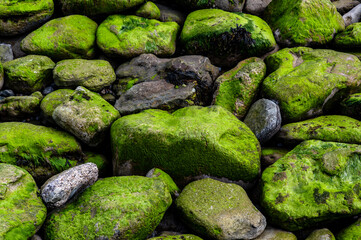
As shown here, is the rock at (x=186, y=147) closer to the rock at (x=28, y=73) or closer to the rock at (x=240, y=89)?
the rock at (x=240, y=89)

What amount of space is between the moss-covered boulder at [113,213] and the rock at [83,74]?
319 cm

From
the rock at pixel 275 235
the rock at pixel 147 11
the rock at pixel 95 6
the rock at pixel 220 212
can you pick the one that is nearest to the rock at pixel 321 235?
the rock at pixel 275 235

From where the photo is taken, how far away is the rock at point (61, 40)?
7.65m

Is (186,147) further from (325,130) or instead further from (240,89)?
(325,130)

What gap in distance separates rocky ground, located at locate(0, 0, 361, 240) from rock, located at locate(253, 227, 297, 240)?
0.03 metres

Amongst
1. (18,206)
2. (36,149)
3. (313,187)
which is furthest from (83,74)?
(313,187)

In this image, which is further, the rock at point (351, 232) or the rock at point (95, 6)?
the rock at point (95, 6)

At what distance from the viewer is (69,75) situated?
694 cm

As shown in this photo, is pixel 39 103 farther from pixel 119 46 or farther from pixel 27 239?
pixel 27 239

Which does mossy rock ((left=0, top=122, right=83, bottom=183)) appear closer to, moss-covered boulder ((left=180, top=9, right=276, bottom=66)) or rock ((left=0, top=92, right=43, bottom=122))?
rock ((left=0, top=92, right=43, bottom=122))

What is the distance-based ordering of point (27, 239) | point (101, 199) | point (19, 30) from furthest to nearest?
point (19, 30)
point (101, 199)
point (27, 239)

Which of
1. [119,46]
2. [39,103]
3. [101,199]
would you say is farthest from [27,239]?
[119,46]

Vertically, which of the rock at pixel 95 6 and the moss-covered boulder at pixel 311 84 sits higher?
the rock at pixel 95 6

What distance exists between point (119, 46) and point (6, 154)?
12.9 ft
